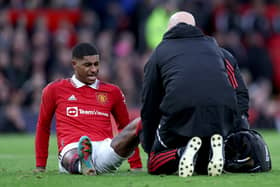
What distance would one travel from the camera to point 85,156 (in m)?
9.34

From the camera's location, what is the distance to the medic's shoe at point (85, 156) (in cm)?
924

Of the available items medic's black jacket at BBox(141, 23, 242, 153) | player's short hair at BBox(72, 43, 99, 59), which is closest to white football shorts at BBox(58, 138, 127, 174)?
medic's black jacket at BBox(141, 23, 242, 153)

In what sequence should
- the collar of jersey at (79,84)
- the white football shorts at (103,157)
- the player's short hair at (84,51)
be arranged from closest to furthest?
the white football shorts at (103,157) < the player's short hair at (84,51) < the collar of jersey at (79,84)

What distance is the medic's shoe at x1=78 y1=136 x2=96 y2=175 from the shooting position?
9.24m

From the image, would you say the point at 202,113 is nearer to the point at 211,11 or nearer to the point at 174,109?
the point at 174,109

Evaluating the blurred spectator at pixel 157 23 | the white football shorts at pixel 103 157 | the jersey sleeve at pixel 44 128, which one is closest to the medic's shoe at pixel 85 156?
the white football shorts at pixel 103 157

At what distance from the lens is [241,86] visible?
982 centimetres

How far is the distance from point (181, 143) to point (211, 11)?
49.5ft

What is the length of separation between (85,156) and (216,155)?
135 cm

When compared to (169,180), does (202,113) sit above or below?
above

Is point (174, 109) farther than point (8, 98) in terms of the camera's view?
No

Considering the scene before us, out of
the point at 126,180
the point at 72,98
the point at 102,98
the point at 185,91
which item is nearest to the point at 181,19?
the point at 185,91

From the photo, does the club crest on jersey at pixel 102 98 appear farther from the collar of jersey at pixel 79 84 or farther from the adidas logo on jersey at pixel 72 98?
the adidas logo on jersey at pixel 72 98

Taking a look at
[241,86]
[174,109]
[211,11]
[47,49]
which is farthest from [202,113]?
[211,11]
